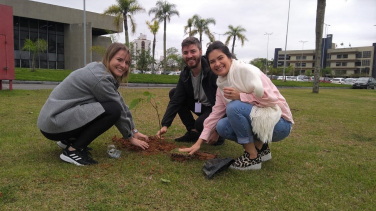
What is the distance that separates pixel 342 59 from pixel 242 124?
287 feet

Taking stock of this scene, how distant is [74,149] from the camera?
2.68m

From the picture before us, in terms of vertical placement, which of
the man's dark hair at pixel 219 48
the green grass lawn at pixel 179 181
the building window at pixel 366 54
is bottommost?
the green grass lawn at pixel 179 181

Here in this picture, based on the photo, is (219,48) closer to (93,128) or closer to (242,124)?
(242,124)

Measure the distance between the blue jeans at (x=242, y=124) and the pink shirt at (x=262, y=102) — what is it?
6cm

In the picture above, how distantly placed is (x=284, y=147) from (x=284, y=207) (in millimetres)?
1736

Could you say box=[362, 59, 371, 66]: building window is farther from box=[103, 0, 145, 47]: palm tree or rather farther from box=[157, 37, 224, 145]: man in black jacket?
box=[157, 37, 224, 145]: man in black jacket

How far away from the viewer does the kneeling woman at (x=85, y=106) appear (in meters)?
2.49

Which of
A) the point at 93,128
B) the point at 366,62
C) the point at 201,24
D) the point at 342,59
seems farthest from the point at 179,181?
the point at 342,59

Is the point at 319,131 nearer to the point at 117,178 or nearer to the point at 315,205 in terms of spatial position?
Result: the point at 315,205

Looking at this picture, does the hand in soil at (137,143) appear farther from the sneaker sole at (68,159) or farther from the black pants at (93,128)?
the sneaker sole at (68,159)

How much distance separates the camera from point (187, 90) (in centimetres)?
365

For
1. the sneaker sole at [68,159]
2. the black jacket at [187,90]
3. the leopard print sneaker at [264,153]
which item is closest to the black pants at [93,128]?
the sneaker sole at [68,159]

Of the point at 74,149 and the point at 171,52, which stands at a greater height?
the point at 171,52

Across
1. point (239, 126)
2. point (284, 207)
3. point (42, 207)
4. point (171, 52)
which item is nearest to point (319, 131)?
point (239, 126)
